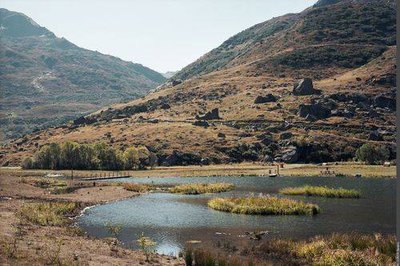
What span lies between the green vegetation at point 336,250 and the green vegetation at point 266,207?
23.7 m

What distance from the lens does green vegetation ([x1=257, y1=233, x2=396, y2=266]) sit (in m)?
40.8

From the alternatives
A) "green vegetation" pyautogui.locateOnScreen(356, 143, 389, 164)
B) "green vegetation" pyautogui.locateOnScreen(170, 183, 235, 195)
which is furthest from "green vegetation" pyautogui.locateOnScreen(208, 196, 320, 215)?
"green vegetation" pyautogui.locateOnScreen(356, 143, 389, 164)

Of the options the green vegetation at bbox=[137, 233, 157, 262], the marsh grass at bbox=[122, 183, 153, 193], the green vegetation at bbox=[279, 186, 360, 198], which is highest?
the green vegetation at bbox=[137, 233, 157, 262]

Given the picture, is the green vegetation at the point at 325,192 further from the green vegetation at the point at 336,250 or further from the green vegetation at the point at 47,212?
the green vegetation at the point at 47,212

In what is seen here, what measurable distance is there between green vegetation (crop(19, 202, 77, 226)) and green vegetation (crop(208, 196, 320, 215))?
87.2 feet

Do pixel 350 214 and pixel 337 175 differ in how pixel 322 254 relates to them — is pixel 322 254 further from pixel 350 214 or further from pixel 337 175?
pixel 337 175

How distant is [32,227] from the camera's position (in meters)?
54.1

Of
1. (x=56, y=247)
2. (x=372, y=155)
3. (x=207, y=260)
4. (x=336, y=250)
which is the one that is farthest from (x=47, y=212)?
(x=372, y=155)

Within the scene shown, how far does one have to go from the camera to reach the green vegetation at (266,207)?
245 ft

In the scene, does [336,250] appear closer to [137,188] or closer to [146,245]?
[146,245]

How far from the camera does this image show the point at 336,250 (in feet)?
143

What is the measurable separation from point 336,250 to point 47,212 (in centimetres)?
4421

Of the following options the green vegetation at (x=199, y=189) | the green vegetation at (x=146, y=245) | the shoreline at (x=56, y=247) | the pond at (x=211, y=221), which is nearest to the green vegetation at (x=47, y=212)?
the shoreline at (x=56, y=247)

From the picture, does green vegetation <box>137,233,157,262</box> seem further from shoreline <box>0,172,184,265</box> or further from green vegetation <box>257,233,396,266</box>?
green vegetation <box>257,233,396,266</box>
